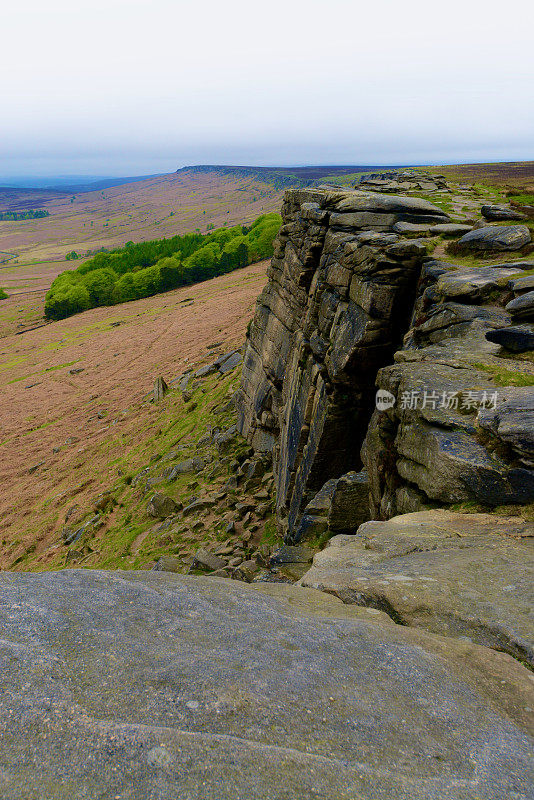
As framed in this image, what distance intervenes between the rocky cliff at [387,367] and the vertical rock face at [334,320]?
0.20ft

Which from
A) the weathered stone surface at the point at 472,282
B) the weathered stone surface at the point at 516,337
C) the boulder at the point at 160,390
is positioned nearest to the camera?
the weathered stone surface at the point at 516,337

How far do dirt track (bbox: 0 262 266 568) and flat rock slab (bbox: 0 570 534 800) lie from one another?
27.0 metres

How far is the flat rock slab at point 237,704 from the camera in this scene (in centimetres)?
357

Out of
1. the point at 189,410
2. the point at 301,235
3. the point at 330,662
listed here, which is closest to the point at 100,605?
the point at 330,662

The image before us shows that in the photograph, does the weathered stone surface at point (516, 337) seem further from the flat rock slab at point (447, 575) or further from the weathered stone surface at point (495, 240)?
the weathered stone surface at point (495, 240)

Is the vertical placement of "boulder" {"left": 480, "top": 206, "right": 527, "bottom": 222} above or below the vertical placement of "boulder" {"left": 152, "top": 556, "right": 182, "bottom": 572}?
above

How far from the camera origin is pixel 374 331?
17.3 meters

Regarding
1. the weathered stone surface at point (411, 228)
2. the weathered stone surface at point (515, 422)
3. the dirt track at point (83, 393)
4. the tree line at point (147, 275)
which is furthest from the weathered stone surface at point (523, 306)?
the tree line at point (147, 275)

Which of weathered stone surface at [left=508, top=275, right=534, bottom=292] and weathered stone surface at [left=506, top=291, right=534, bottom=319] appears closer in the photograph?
weathered stone surface at [left=506, top=291, right=534, bottom=319]

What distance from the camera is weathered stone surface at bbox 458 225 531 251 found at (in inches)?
675

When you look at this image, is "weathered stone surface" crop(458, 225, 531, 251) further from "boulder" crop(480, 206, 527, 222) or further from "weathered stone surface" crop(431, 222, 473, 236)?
"boulder" crop(480, 206, 527, 222)

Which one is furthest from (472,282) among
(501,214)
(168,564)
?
(168,564)

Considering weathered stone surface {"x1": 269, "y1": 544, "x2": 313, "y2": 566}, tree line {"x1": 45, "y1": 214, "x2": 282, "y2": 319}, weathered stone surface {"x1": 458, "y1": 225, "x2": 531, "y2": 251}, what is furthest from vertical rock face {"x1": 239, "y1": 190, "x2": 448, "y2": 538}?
tree line {"x1": 45, "y1": 214, "x2": 282, "y2": 319}

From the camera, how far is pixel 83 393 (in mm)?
52406
